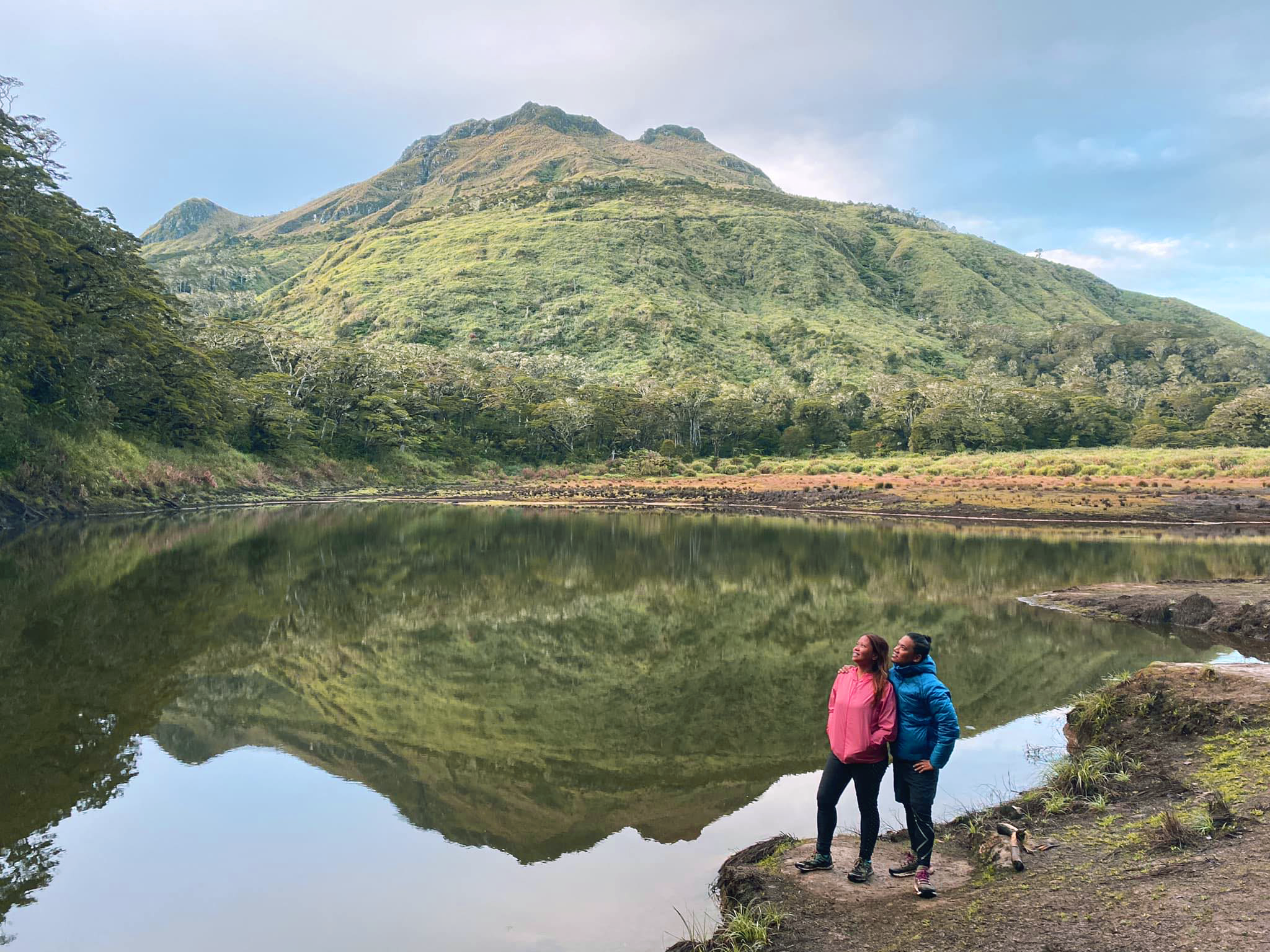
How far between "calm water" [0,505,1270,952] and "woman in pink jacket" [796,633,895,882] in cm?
130

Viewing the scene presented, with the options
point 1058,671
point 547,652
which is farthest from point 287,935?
point 1058,671

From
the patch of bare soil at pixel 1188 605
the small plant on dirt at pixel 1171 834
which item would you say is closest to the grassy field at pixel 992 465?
the patch of bare soil at pixel 1188 605

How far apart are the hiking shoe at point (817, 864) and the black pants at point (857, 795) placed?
5 cm

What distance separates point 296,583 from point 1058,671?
784 inches

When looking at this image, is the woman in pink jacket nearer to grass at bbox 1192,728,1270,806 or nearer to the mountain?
grass at bbox 1192,728,1270,806

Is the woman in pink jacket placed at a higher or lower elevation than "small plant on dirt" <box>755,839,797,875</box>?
higher

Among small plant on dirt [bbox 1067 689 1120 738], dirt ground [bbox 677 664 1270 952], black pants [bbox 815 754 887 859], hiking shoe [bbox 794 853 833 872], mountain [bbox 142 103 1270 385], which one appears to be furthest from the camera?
mountain [bbox 142 103 1270 385]

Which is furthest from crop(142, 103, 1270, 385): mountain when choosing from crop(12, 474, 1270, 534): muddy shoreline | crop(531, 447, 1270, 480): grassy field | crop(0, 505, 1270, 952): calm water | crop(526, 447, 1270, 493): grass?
crop(0, 505, 1270, 952): calm water

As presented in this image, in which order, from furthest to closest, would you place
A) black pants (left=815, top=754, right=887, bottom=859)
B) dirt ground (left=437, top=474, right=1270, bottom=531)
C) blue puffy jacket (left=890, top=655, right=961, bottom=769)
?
1. dirt ground (left=437, top=474, right=1270, bottom=531)
2. black pants (left=815, top=754, right=887, bottom=859)
3. blue puffy jacket (left=890, top=655, right=961, bottom=769)

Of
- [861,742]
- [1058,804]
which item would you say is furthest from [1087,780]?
[861,742]

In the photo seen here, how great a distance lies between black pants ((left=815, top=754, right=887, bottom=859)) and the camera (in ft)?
20.3

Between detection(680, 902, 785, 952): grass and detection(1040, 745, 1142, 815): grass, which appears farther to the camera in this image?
detection(1040, 745, 1142, 815): grass

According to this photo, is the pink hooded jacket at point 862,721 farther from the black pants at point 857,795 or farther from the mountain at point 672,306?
the mountain at point 672,306

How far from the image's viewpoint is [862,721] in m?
6.00
